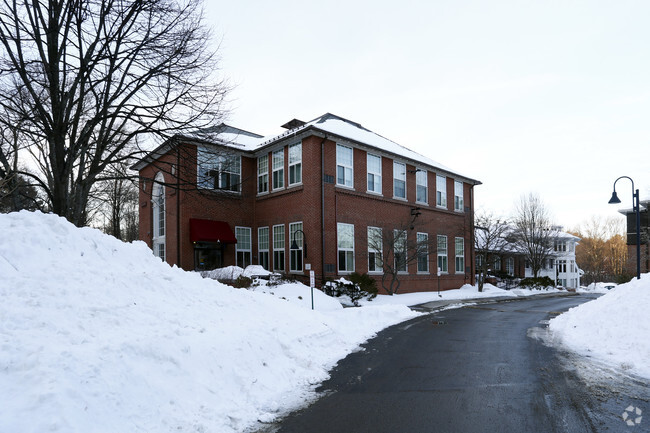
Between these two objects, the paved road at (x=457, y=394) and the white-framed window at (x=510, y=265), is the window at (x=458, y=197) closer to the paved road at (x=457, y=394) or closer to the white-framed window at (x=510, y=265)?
the white-framed window at (x=510, y=265)

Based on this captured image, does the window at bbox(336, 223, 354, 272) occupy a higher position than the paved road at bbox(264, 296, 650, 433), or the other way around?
the window at bbox(336, 223, 354, 272)

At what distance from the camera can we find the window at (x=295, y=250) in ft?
74.5

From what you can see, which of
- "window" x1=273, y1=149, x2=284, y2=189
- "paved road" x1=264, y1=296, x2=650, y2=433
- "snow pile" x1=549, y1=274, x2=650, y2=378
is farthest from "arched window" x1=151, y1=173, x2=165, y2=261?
"snow pile" x1=549, y1=274, x2=650, y2=378

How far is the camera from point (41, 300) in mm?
5766

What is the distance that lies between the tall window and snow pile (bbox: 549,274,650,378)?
1664 centimetres

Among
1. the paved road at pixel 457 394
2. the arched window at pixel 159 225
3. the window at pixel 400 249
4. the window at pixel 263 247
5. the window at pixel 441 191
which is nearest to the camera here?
the paved road at pixel 457 394

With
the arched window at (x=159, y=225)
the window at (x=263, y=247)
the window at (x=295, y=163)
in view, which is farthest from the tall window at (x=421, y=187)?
the arched window at (x=159, y=225)

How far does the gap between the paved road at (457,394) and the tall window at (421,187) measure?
19.2m

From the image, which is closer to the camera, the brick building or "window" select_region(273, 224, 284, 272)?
the brick building

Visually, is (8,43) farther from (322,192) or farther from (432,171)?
(432,171)

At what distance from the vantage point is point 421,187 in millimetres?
29734

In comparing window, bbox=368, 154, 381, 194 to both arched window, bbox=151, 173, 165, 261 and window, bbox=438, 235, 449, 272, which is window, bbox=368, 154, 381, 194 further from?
arched window, bbox=151, 173, 165, 261

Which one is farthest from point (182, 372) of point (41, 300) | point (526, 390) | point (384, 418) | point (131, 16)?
point (131, 16)

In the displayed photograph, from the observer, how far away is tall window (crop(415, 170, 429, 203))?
2926cm
